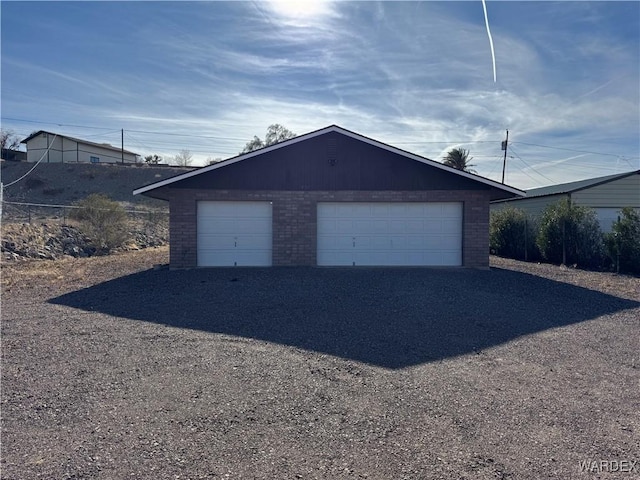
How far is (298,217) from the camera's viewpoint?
618 inches

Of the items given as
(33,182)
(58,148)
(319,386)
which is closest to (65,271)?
(319,386)

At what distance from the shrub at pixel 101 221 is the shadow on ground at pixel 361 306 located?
1074 centimetres

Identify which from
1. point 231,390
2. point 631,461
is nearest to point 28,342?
point 231,390

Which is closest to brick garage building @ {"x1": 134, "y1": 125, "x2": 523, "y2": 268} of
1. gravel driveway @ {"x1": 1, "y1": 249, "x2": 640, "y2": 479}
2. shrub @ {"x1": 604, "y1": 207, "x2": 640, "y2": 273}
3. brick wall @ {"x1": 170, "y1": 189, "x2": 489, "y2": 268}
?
brick wall @ {"x1": 170, "y1": 189, "x2": 489, "y2": 268}

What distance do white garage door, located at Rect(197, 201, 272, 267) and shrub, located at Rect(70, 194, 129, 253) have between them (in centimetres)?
1045

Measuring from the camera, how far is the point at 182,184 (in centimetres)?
1543

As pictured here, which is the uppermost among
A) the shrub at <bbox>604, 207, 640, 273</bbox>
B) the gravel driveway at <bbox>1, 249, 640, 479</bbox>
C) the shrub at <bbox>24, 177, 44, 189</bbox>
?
the shrub at <bbox>24, 177, 44, 189</bbox>

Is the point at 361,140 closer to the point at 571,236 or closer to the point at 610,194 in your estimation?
the point at 571,236

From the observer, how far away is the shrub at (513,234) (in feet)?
71.4

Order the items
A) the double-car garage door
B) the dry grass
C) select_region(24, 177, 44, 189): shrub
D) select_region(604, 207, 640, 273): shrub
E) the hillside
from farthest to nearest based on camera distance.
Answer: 1. select_region(24, 177, 44, 189): shrub
2. the hillside
3. select_region(604, 207, 640, 273): shrub
4. the double-car garage door
5. the dry grass

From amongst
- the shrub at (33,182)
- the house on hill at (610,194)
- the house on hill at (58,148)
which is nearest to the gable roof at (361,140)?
the house on hill at (610,194)

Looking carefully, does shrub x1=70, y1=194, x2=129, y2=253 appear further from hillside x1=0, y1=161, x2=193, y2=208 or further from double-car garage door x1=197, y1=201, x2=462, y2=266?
hillside x1=0, y1=161, x2=193, y2=208

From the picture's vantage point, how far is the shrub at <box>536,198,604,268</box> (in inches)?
731

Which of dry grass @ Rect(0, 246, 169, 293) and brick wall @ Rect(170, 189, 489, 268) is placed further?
brick wall @ Rect(170, 189, 489, 268)
